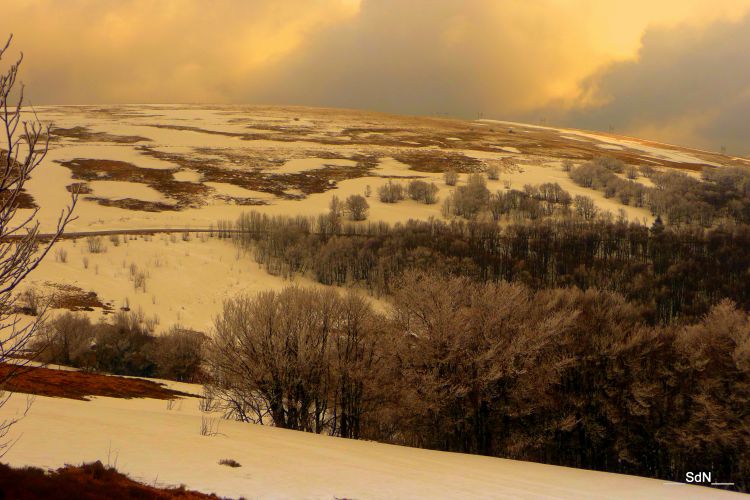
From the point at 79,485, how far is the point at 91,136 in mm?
146898

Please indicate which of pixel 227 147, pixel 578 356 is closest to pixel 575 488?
pixel 578 356

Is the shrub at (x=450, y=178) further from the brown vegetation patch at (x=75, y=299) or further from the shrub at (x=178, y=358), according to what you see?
the shrub at (x=178, y=358)

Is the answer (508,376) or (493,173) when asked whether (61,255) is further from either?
(493,173)

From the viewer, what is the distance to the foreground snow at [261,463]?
44.0 ft

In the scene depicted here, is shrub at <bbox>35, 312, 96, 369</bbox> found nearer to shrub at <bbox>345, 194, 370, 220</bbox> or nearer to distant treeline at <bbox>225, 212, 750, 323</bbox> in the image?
distant treeline at <bbox>225, 212, 750, 323</bbox>

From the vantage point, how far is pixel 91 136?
140000mm

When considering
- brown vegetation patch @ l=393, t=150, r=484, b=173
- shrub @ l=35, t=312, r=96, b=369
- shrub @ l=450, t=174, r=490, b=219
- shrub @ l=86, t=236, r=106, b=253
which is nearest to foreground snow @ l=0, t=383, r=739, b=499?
shrub @ l=35, t=312, r=96, b=369

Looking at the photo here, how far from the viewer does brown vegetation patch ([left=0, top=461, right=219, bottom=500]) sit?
30.5 ft

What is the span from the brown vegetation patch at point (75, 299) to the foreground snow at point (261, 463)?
3212 centimetres

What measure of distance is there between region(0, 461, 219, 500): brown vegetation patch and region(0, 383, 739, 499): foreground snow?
874mm

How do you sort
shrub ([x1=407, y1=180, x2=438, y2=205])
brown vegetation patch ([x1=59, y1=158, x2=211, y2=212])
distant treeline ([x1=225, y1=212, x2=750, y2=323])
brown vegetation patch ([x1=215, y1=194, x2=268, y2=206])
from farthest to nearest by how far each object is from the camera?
shrub ([x1=407, y1=180, x2=438, y2=205]) → brown vegetation patch ([x1=215, y1=194, x2=268, y2=206]) → brown vegetation patch ([x1=59, y1=158, x2=211, y2=212]) → distant treeline ([x1=225, y1=212, x2=750, y2=323])

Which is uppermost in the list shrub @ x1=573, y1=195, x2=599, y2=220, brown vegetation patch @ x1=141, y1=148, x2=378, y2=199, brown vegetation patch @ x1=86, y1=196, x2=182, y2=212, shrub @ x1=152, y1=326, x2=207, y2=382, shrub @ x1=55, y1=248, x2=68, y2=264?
brown vegetation patch @ x1=141, y1=148, x2=378, y2=199

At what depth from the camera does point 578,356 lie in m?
35.2

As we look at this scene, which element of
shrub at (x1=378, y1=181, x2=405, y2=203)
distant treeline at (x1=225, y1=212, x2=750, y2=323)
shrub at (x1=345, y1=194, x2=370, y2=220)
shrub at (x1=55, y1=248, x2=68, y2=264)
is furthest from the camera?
shrub at (x1=378, y1=181, x2=405, y2=203)
